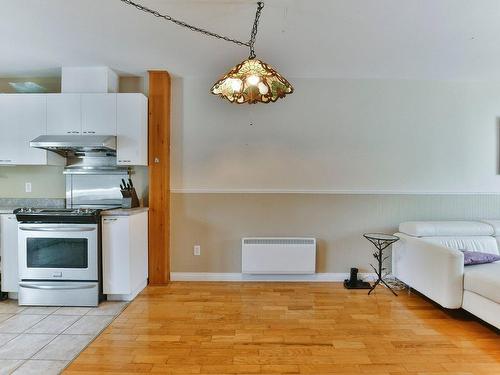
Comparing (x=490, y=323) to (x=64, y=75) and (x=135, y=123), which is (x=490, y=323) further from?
(x=64, y=75)

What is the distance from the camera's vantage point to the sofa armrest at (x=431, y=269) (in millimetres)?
2510

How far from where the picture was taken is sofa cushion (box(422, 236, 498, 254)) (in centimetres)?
304

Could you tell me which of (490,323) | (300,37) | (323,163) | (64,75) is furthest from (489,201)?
(64,75)

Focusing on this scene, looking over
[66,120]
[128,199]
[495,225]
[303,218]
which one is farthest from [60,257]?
[495,225]

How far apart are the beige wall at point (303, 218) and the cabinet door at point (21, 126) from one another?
1.67 meters

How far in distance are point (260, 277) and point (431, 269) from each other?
185cm

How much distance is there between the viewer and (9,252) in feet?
9.43

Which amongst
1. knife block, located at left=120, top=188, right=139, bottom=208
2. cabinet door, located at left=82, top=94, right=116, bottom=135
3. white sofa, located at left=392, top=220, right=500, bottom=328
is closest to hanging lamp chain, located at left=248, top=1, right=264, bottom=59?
cabinet door, located at left=82, top=94, right=116, bottom=135

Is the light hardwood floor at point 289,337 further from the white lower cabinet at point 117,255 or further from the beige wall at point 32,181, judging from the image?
the beige wall at point 32,181

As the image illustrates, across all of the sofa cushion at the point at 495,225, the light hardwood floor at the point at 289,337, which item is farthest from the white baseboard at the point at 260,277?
the sofa cushion at the point at 495,225

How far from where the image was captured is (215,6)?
2.10 metres

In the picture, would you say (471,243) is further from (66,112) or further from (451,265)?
(66,112)

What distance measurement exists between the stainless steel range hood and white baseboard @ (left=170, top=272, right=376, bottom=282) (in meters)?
1.73

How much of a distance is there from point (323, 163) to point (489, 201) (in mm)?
2163
